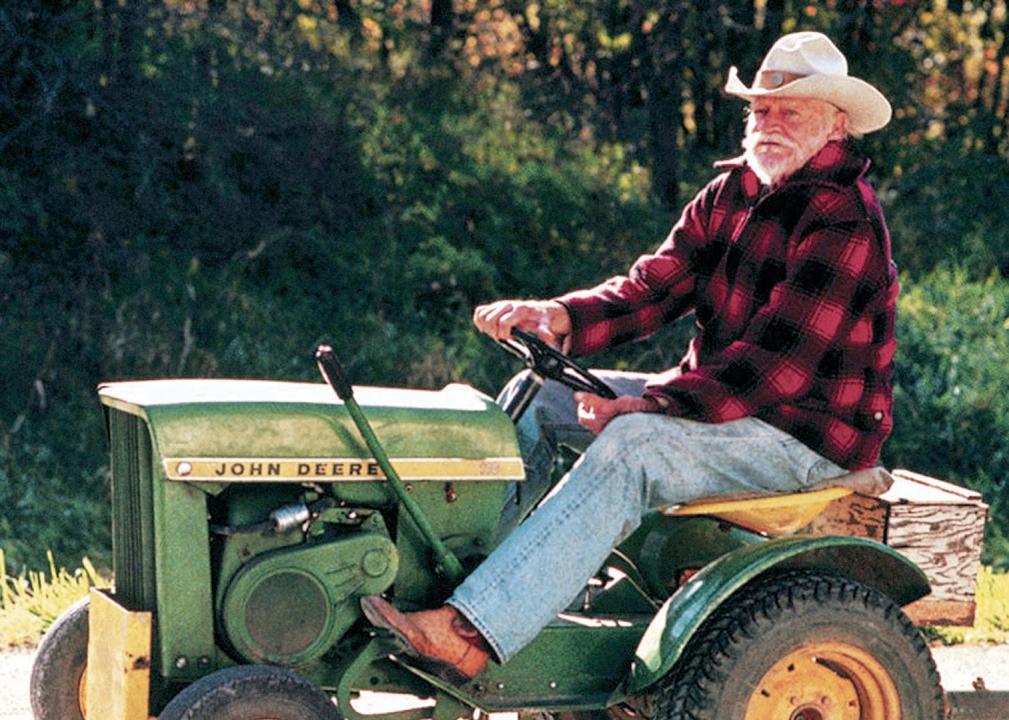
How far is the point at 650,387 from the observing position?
14.3ft

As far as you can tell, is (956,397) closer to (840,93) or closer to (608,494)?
(840,93)

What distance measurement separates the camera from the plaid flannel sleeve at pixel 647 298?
4.81 m

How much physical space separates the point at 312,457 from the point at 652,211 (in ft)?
18.5

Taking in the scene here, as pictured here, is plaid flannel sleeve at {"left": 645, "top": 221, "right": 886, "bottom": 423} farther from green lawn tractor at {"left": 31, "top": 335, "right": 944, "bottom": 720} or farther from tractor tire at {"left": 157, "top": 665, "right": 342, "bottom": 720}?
tractor tire at {"left": 157, "top": 665, "right": 342, "bottom": 720}

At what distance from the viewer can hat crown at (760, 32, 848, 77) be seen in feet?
14.9

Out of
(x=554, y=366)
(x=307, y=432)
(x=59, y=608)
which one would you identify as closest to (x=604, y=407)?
(x=554, y=366)

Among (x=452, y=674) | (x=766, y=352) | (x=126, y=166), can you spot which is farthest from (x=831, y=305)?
(x=126, y=166)

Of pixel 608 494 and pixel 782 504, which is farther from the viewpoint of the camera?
pixel 782 504

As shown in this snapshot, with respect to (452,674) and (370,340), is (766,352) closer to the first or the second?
(452,674)

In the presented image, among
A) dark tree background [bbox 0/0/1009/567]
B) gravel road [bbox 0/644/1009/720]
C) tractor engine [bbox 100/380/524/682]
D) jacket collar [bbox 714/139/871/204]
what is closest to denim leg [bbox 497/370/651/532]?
tractor engine [bbox 100/380/524/682]

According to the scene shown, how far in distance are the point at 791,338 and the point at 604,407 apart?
0.49m

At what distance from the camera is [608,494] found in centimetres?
416

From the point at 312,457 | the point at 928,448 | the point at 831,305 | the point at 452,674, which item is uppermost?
the point at 831,305

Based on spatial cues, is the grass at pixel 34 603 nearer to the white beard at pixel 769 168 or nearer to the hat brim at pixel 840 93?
the white beard at pixel 769 168
